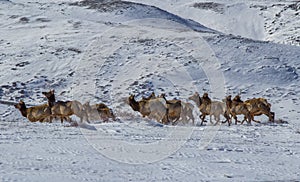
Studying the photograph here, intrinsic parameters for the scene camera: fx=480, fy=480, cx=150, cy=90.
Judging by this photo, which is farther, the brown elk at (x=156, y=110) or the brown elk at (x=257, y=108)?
the brown elk at (x=257, y=108)

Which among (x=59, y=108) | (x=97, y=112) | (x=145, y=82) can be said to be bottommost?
(x=97, y=112)

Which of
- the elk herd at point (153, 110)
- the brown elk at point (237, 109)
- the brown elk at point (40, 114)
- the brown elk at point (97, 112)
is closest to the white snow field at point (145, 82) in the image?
the brown elk at point (40, 114)

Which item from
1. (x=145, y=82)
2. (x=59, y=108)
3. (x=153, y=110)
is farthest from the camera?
(x=145, y=82)

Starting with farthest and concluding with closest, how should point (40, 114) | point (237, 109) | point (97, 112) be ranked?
point (97, 112) → point (237, 109) → point (40, 114)

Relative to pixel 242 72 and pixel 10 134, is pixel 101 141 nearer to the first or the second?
pixel 10 134

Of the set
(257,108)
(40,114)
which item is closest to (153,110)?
(40,114)

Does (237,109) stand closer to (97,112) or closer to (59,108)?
(97,112)

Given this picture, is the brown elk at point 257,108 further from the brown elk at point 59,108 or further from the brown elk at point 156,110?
the brown elk at point 59,108

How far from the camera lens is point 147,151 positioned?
405 inches

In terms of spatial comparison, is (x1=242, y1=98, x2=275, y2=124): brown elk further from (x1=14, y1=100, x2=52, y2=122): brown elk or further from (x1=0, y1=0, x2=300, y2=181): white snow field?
(x1=14, y1=100, x2=52, y2=122): brown elk

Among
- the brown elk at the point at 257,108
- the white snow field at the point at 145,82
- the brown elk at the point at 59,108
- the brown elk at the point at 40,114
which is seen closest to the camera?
the white snow field at the point at 145,82

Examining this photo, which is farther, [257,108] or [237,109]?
[257,108]

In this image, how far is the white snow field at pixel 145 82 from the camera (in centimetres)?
889

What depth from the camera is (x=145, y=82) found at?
3691cm
